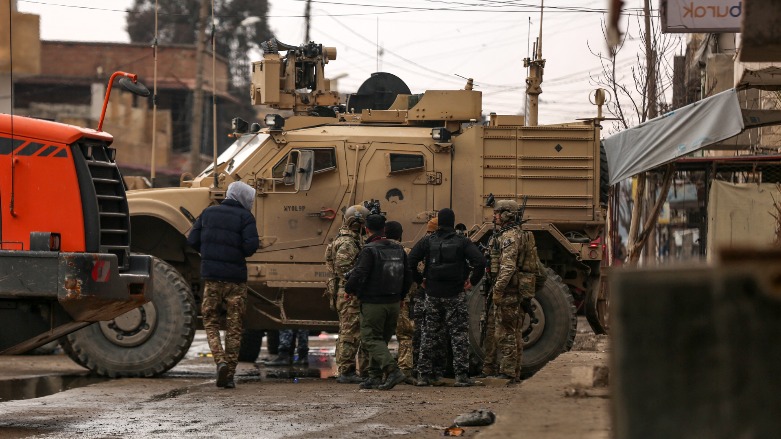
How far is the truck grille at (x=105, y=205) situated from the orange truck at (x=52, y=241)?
11mm

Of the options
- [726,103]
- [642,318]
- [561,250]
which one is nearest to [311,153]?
[561,250]

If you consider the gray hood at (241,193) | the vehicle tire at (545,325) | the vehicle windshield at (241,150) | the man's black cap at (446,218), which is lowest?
the vehicle tire at (545,325)

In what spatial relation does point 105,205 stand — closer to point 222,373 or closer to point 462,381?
point 222,373

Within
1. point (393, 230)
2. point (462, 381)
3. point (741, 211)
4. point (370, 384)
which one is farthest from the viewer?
point (741, 211)

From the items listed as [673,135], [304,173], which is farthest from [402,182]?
[673,135]

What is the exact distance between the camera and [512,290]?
514 inches

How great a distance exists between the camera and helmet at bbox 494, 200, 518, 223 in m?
13.1

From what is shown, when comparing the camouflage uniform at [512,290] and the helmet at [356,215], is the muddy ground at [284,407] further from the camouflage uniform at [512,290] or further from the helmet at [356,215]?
the helmet at [356,215]

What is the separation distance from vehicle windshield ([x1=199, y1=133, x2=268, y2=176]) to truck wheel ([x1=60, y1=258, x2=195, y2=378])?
1.66m

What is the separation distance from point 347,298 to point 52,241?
12.9 feet

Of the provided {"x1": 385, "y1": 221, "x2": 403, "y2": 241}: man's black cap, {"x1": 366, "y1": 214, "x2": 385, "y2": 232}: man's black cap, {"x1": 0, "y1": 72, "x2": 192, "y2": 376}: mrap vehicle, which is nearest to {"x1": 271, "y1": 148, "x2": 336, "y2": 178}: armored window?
{"x1": 385, "y1": 221, "x2": 403, "y2": 241}: man's black cap

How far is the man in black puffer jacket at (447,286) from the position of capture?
499 inches

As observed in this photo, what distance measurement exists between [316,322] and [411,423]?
5.04m

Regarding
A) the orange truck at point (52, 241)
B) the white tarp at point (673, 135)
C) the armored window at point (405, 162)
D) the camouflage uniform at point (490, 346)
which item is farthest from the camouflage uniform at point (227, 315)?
the white tarp at point (673, 135)
